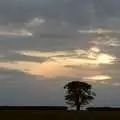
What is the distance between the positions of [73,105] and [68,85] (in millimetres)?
5710

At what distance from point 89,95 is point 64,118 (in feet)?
182

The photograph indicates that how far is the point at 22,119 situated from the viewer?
43.6m

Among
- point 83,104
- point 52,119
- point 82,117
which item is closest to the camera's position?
point 52,119

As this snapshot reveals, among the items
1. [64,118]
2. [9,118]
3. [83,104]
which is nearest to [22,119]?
[9,118]

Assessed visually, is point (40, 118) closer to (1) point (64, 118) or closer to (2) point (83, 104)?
(1) point (64, 118)

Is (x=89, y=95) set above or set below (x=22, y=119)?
above

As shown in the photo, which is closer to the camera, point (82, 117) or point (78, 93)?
point (82, 117)

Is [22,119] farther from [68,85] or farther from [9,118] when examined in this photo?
[68,85]

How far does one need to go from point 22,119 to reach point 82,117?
7249mm

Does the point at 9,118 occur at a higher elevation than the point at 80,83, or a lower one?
lower

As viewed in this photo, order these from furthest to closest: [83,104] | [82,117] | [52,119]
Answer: [83,104] → [82,117] → [52,119]

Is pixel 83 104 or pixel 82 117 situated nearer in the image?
pixel 82 117

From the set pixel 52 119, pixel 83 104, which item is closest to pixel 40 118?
pixel 52 119

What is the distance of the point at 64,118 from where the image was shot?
147 ft
